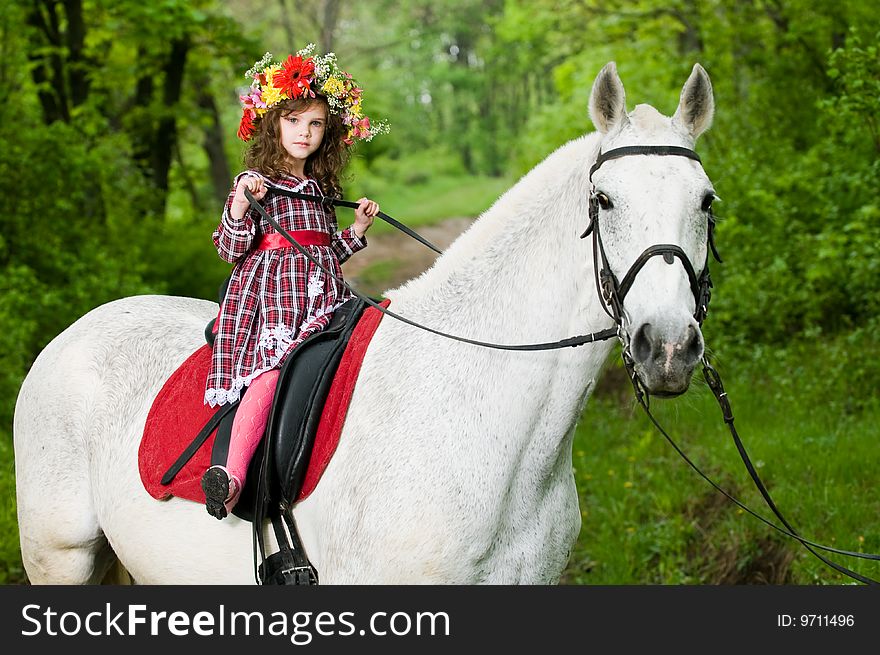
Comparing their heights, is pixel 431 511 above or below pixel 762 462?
below

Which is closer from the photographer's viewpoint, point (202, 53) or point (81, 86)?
point (81, 86)

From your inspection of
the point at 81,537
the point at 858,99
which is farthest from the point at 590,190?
the point at 858,99

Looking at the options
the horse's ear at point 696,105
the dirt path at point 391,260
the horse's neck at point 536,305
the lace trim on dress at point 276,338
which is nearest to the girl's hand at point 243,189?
the lace trim on dress at point 276,338

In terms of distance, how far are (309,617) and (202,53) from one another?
1192cm

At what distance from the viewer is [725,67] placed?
11242 mm

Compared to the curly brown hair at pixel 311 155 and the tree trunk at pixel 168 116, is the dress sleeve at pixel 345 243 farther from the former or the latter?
the tree trunk at pixel 168 116

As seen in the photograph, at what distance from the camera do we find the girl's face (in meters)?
3.34

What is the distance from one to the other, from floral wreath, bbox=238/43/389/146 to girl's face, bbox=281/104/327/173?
0.07 meters

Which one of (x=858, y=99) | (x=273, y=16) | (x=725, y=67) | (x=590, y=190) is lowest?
(x=590, y=190)

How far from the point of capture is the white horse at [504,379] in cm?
251

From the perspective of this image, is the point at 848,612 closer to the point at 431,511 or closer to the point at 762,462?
the point at 431,511

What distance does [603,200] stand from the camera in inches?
102

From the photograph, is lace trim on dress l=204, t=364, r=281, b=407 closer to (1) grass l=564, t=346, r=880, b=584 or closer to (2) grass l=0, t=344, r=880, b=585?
(1) grass l=564, t=346, r=880, b=584

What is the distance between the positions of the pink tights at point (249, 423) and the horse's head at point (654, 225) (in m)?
1.27
